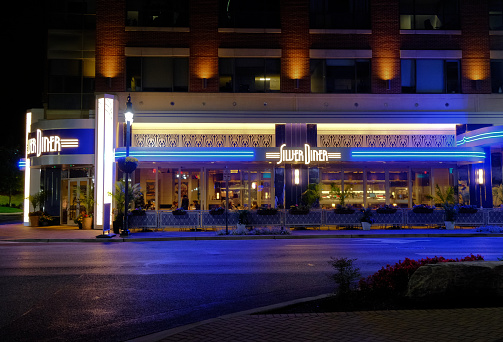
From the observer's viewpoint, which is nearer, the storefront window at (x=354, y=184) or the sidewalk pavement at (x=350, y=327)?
the sidewalk pavement at (x=350, y=327)

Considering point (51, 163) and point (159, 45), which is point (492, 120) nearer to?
point (159, 45)

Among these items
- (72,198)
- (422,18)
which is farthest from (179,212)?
(422,18)

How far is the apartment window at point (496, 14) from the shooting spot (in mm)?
30641

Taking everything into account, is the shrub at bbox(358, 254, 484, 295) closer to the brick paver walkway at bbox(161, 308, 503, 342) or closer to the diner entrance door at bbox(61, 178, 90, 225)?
the brick paver walkway at bbox(161, 308, 503, 342)

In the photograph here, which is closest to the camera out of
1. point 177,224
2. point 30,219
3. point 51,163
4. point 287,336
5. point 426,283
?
point 287,336

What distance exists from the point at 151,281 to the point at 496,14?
2978 centimetres

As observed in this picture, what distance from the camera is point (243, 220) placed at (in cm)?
2355

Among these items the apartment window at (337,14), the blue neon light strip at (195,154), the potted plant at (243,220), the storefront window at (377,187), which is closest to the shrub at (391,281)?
the potted plant at (243,220)

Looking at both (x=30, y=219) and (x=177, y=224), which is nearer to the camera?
A: (x=177, y=224)

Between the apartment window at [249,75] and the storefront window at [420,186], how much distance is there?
33.4 ft

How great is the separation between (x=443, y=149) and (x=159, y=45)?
1810 centimetres

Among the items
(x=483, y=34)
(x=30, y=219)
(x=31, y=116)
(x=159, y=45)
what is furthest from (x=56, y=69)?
(x=483, y=34)

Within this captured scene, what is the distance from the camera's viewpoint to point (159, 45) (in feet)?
96.3

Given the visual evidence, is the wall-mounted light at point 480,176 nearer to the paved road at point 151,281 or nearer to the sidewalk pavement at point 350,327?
the paved road at point 151,281
